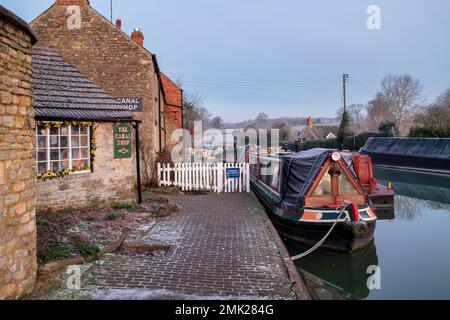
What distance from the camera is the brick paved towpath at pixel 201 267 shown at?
5242mm

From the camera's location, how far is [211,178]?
15.2 metres

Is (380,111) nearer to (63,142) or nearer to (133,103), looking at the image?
(133,103)

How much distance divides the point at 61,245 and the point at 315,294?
4.78 meters

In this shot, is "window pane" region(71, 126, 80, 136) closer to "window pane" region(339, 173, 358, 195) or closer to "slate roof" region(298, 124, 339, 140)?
"window pane" region(339, 173, 358, 195)

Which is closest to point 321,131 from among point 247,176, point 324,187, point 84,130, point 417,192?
point 417,192

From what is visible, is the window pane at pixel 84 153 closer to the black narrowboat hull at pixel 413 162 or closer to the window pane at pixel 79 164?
the window pane at pixel 79 164

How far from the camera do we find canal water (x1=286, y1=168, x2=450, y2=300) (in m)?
7.59

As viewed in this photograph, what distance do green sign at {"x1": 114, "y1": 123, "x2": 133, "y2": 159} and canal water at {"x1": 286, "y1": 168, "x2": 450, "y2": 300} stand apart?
543 centimetres

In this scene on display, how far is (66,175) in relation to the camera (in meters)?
9.83

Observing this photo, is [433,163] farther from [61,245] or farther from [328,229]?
[61,245]

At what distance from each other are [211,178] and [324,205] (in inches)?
260

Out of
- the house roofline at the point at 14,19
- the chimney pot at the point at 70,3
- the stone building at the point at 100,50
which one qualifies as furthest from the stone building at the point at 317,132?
the house roofline at the point at 14,19

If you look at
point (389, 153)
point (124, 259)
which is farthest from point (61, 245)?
point (389, 153)

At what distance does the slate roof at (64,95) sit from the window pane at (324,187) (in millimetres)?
5618
